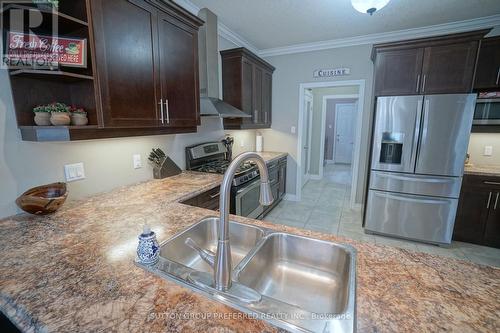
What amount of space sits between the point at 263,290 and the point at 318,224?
99.3 inches

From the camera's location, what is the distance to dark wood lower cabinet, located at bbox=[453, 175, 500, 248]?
2508 mm

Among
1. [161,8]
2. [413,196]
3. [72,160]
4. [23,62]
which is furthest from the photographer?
[413,196]

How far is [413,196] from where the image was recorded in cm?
269

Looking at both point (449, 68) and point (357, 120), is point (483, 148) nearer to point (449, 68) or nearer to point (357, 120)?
point (449, 68)

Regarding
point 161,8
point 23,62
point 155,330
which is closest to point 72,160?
point 23,62

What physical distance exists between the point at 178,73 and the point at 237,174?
3.88 ft

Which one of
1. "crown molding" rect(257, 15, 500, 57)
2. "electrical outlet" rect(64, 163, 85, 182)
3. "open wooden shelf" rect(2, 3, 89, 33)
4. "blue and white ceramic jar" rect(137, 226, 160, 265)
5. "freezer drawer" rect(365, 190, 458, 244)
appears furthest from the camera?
"crown molding" rect(257, 15, 500, 57)

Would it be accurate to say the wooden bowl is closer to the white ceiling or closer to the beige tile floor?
the white ceiling

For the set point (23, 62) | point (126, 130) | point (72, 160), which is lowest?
Answer: point (72, 160)

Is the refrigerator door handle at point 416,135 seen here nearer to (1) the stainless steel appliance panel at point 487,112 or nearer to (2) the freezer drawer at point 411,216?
(2) the freezer drawer at point 411,216

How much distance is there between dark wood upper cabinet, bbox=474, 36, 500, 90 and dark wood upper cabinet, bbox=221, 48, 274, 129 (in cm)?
276

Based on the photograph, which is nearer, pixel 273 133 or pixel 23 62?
pixel 23 62

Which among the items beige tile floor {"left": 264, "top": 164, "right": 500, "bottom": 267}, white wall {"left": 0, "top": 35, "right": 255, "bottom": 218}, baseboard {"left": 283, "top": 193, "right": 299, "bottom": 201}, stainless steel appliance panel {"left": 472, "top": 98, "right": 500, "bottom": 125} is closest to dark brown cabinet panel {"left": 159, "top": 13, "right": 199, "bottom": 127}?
white wall {"left": 0, "top": 35, "right": 255, "bottom": 218}

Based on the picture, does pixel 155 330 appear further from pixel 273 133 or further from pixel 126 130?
pixel 273 133
